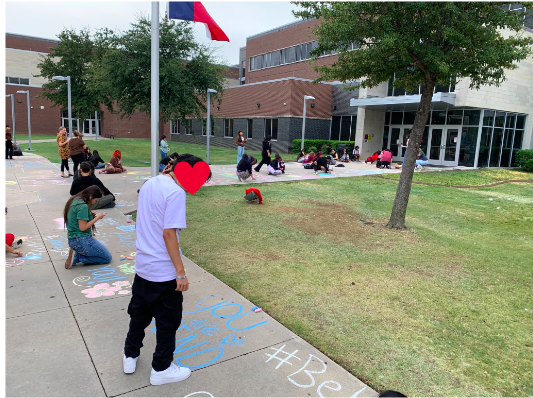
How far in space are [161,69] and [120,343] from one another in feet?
56.2

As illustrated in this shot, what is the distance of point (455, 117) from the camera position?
24016mm

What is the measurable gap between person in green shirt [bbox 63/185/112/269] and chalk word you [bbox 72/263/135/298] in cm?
21

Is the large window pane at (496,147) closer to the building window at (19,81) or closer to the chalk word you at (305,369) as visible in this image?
the chalk word you at (305,369)

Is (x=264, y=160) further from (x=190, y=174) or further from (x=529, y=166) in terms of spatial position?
(x=529, y=166)

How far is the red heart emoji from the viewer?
3055mm

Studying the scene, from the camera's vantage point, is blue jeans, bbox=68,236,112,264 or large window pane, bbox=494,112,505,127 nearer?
blue jeans, bbox=68,236,112,264

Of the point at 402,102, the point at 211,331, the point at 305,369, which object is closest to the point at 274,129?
the point at 402,102

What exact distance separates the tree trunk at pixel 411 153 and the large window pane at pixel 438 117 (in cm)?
1835

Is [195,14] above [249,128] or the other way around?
above

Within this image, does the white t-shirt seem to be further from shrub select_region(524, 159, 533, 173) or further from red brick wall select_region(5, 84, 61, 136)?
red brick wall select_region(5, 84, 61, 136)

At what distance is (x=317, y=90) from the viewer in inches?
1226

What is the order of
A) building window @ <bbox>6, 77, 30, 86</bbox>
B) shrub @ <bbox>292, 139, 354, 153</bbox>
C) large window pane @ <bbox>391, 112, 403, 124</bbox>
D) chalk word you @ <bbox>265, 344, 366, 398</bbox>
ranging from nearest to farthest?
chalk word you @ <bbox>265, 344, 366, 398</bbox>, large window pane @ <bbox>391, 112, 403, 124</bbox>, shrub @ <bbox>292, 139, 354, 153</bbox>, building window @ <bbox>6, 77, 30, 86</bbox>

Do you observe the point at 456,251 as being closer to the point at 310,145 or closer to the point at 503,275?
the point at 503,275

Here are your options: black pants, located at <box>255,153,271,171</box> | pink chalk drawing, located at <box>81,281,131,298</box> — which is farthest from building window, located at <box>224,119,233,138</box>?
pink chalk drawing, located at <box>81,281,131,298</box>
